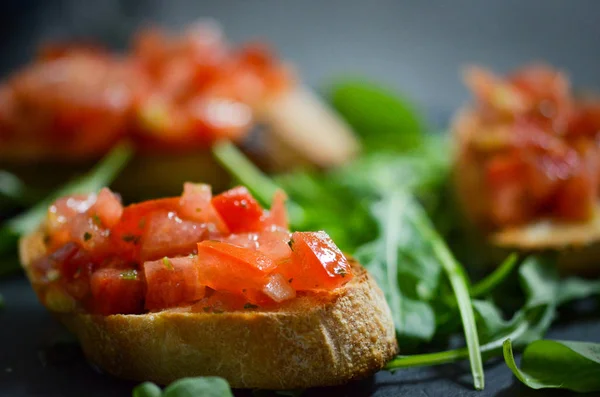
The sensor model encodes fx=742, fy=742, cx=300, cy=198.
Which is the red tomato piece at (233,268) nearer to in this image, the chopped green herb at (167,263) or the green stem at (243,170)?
the chopped green herb at (167,263)

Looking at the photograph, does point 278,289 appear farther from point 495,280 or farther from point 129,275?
point 495,280

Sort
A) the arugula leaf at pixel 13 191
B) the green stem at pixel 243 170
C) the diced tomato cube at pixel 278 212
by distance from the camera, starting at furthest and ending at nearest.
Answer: the arugula leaf at pixel 13 191 < the green stem at pixel 243 170 < the diced tomato cube at pixel 278 212

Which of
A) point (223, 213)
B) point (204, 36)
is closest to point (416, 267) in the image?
point (223, 213)

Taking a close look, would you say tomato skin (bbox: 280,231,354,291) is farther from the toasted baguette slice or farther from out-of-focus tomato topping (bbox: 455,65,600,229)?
out-of-focus tomato topping (bbox: 455,65,600,229)

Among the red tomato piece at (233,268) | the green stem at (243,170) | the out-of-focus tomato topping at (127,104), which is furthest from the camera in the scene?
the out-of-focus tomato topping at (127,104)

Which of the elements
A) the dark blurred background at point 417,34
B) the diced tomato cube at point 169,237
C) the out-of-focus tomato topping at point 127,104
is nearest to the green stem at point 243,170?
the out-of-focus tomato topping at point 127,104

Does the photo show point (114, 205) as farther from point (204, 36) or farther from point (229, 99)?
point (204, 36)
